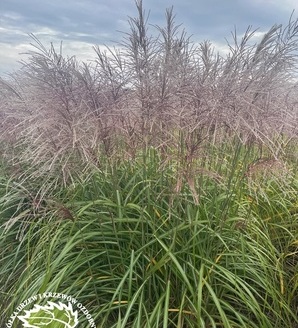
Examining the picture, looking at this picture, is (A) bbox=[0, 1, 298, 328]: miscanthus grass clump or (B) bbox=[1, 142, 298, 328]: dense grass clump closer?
(A) bbox=[0, 1, 298, 328]: miscanthus grass clump

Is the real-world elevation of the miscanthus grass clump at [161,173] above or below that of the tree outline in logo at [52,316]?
above

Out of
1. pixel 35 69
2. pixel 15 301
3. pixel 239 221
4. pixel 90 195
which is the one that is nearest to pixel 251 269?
pixel 239 221

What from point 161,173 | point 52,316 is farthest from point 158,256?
point 52,316

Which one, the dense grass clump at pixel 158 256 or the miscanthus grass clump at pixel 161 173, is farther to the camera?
the dense grass clump at pixel 158 256

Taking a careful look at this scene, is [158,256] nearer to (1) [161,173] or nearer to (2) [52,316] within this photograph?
(1) [161,173]

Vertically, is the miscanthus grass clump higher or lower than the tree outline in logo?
higher

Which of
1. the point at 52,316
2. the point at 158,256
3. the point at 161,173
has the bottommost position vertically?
the point at 52,316

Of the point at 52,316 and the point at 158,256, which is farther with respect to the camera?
the point at 158,256

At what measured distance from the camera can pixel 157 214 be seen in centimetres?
211

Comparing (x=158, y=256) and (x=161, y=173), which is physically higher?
(x=161, y=173)

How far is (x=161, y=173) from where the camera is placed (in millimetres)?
1998

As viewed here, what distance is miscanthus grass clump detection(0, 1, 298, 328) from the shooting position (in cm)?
171

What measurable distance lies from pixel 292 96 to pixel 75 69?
1.44m

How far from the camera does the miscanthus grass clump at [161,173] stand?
1715 millimetres
